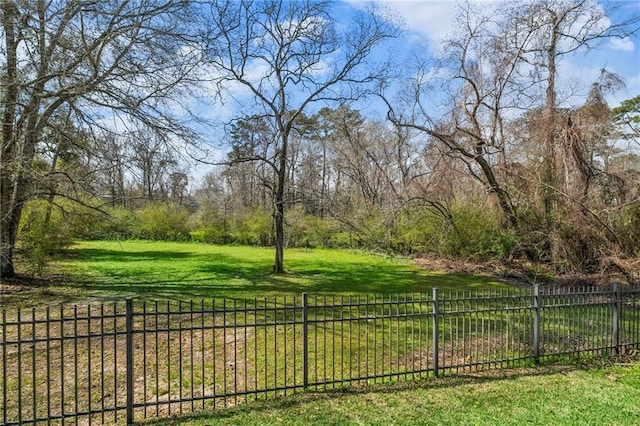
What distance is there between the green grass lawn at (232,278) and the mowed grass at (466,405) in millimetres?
6006

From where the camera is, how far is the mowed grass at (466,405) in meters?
4.15

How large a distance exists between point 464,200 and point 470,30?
22.6ft

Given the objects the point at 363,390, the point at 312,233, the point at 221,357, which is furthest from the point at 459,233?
the point at 363,390

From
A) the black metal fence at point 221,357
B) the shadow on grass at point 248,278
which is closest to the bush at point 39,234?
the shadow on grass at point 248,278

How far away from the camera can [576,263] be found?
13.5 metres

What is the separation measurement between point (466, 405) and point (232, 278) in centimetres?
1032

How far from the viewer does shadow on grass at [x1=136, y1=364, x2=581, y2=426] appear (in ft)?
13.7

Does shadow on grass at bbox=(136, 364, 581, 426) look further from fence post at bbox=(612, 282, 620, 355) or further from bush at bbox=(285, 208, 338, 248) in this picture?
bush at bbox=(285, 208, 338, 248)

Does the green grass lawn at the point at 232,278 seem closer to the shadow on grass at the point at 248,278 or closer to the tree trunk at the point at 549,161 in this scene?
the shadow on grass at the point at 248,278

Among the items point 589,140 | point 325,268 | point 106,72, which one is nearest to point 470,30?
point 589,140

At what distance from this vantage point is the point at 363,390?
4.92 m

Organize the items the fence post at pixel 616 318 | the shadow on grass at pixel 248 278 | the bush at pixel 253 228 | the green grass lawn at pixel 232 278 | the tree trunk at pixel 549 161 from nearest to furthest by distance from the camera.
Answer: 1. the fence post at pixel 616 318
2. the green grass lawn at pixel 232 278
3. the shadow on grass at pixel 248 278
4. the tree trunk at pixel 549 161
5. the bush at pixel 253 228

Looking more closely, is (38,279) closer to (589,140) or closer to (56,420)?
(56,420)

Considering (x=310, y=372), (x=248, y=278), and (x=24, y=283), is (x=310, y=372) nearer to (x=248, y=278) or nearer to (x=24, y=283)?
(x=248, y=278)
